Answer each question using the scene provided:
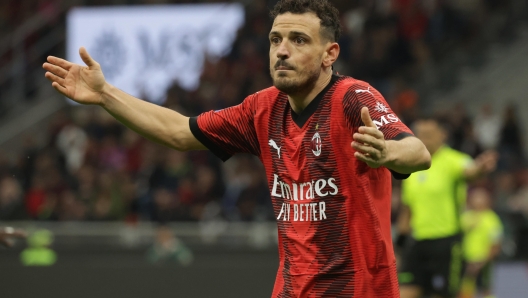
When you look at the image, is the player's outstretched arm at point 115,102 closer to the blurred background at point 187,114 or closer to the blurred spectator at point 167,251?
the blurred background at point 187,114

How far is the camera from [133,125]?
177 inches

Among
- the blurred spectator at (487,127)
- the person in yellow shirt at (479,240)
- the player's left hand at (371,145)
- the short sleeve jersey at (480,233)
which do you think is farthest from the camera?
the blurred spectator at (487,127)

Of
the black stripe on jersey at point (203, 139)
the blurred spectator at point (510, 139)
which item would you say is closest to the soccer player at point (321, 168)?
the black stripe on jersey at point (203, 139)

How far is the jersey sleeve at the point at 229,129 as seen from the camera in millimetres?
4441

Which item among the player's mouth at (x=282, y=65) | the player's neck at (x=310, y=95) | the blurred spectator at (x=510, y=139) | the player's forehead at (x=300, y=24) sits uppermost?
the blurred spectator at (x=510, y=139)

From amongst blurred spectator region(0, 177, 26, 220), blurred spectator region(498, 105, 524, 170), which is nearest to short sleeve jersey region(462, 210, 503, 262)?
blurred spectator region(498, 105, 524, 170)

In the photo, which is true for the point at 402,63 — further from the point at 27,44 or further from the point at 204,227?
the point at 27,44

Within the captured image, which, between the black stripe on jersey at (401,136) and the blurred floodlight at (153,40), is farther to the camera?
the blurred floodlight at (153,40)

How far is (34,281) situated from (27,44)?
418 inches

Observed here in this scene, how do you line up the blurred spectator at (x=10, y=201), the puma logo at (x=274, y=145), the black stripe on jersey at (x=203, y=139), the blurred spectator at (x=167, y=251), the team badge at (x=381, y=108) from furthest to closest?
the blurred spectator at (x=10, y=201) < the blurred spectator at (x=167, y=251) < the black stripe on jersey at (x=203, y=139) < the puma logo at (x=274, y=145) < the team badge at (x=381, y=108)

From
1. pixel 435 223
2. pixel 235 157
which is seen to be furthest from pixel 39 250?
pixel 435 223

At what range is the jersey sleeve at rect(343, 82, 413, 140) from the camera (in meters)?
3.72

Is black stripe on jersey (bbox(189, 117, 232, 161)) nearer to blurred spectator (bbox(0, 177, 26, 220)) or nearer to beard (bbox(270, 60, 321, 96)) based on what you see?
beard (bbox(270, 60, 321, 96))

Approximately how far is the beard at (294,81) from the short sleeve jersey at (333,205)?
8 centimetres
